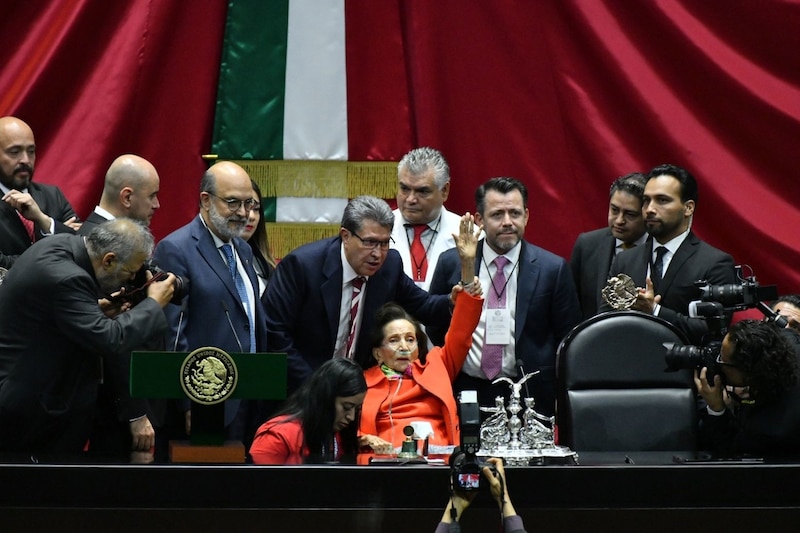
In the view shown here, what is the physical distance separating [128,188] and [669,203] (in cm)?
226

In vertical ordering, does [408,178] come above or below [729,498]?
above

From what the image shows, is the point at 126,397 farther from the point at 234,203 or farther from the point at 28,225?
the point at 28,225

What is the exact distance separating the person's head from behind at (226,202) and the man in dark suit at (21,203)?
68cm

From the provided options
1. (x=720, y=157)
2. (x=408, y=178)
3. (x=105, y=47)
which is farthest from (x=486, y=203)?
(x=105, y=47)

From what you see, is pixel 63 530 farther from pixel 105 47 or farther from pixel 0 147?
pixel 105 47

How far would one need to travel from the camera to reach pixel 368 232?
4.48 meters

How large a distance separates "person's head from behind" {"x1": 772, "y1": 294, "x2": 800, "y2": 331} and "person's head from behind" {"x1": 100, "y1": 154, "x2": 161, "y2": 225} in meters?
2.71

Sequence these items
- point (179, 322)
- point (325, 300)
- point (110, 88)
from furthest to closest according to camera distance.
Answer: point (110, 88), point (325, 300), point (179, 322)

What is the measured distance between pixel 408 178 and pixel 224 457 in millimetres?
1999

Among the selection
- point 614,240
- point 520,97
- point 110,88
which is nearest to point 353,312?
point 614,240

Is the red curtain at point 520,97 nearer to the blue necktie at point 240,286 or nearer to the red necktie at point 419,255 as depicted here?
the red necktie at point 419,255

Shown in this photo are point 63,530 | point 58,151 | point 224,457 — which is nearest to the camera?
point 63,530

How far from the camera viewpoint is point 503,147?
5980mm

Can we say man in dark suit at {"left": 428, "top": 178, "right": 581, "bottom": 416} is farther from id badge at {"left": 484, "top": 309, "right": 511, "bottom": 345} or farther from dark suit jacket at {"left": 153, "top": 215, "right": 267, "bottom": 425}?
dark suit jacket at {"left": 153, "top": 215, "right": 267, "bottom": 425}
